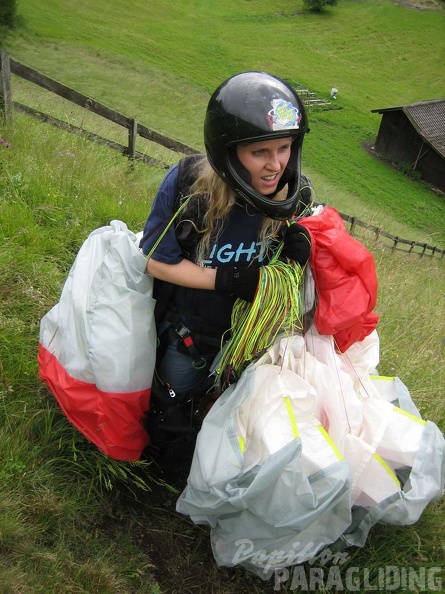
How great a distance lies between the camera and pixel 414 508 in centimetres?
189

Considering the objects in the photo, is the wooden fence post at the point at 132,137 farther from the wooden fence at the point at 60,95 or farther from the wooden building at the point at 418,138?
the wooden building at the point at 418,138

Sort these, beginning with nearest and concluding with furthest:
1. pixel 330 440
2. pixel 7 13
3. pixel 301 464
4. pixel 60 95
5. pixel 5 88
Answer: pixel 301 464 → pixel 330 440 → pixel 5 88 → pixel 60 95 → pixel 7 13

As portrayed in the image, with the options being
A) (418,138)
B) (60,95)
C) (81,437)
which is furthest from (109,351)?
(418,138)

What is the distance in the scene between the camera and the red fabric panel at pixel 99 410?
6.97 ft

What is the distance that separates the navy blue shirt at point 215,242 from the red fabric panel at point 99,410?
470 mm

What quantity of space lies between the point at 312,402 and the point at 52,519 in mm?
1020

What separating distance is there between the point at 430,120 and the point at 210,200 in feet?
87.1

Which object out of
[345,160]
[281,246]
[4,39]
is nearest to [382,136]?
[345,160]

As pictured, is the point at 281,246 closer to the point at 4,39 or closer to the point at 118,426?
the point at 118,426

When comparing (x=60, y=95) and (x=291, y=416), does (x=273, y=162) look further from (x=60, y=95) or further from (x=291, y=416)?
(x=60, y=95)

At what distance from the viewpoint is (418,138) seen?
83.3 ft

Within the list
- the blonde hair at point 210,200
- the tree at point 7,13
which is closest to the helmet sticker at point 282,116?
the blonde hair at point 210,200

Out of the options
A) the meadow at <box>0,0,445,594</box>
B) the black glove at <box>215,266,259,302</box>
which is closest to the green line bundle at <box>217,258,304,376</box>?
the black glove at <box>215,266,259,302</box>

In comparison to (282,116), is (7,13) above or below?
below
